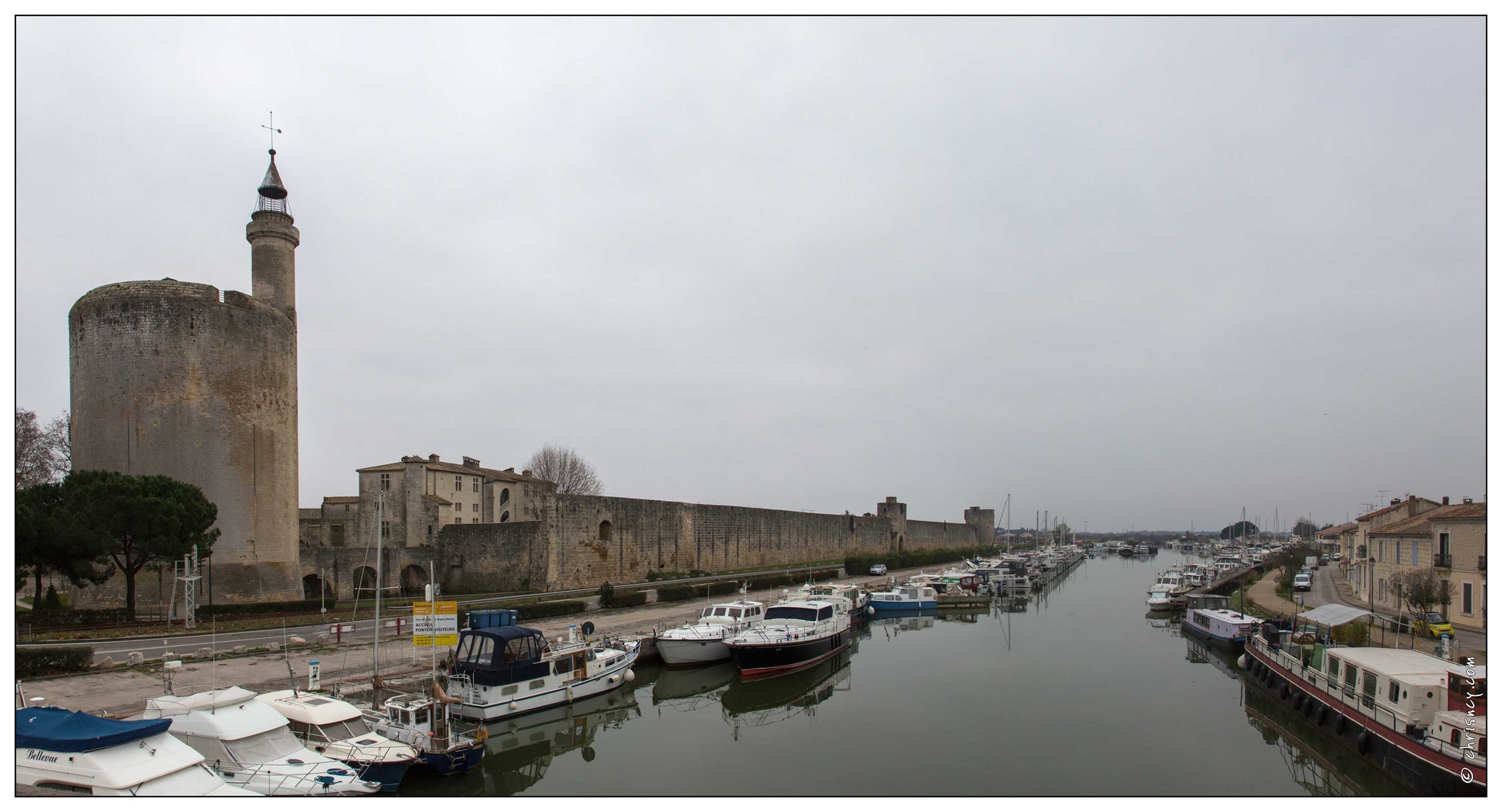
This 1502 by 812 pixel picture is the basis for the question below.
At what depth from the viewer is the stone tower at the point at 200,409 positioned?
75.0 feet

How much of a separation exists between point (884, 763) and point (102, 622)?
19379 mm

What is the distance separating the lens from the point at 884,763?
38.2ft

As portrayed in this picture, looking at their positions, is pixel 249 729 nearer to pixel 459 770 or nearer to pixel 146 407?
pixel 459 770

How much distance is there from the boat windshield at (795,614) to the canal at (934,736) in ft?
4.39

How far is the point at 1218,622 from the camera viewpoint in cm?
2297

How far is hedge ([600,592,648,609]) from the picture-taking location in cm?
2475

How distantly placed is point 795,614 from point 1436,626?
14438 mm

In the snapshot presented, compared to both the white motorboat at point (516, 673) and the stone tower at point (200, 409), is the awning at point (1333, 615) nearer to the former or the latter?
the white motorboat at point (516, 673)

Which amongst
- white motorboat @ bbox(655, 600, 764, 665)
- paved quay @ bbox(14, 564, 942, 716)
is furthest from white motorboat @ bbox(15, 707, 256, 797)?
white motorboat @ bbox(655, 600, 764, 665)

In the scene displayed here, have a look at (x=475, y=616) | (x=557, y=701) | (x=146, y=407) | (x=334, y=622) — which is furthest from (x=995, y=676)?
(x=146, y=407)

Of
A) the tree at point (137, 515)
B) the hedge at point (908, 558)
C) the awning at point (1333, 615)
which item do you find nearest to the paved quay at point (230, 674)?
the tree at point (137, 515)

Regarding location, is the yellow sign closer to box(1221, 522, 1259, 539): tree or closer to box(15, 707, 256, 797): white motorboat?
box(15, 707, 256, 797): white motorboat

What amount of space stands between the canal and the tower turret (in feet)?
66.1

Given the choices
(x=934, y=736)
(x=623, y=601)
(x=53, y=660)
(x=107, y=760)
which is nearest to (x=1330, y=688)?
(x=934, y=736)
